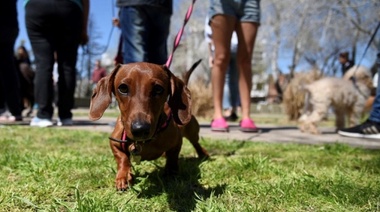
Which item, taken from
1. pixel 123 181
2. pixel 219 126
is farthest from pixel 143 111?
pixel 219 126

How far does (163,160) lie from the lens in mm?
2926

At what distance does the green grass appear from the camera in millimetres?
1786

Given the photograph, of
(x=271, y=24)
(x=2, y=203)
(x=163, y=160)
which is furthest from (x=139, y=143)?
(x=271, y=24)

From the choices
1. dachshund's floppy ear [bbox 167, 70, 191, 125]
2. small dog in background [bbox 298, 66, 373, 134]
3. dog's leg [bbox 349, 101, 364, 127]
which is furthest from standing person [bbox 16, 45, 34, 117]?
dachshund's floppy ear [bbox 167, 70, 191, 125]

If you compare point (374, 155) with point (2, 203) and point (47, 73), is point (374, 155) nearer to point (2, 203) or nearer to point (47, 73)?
point (2, 203)

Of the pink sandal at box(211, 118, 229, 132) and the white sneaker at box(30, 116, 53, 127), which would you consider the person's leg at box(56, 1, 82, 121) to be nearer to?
the white sneaker at box(30, 116, 53, 127)

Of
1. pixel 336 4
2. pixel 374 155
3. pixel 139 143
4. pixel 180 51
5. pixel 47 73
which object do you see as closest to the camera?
pixel 139 143

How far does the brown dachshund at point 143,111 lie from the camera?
177 centimetres

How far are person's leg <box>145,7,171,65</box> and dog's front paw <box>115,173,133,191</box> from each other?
242 cm

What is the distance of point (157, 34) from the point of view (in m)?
4.40

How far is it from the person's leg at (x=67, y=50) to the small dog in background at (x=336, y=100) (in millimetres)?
3121

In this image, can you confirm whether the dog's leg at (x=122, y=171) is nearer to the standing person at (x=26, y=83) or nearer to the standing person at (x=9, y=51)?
the standing person at (x=9, y=51)

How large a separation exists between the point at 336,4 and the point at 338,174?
1977 centimetres

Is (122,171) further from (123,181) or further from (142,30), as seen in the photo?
(142,30)
